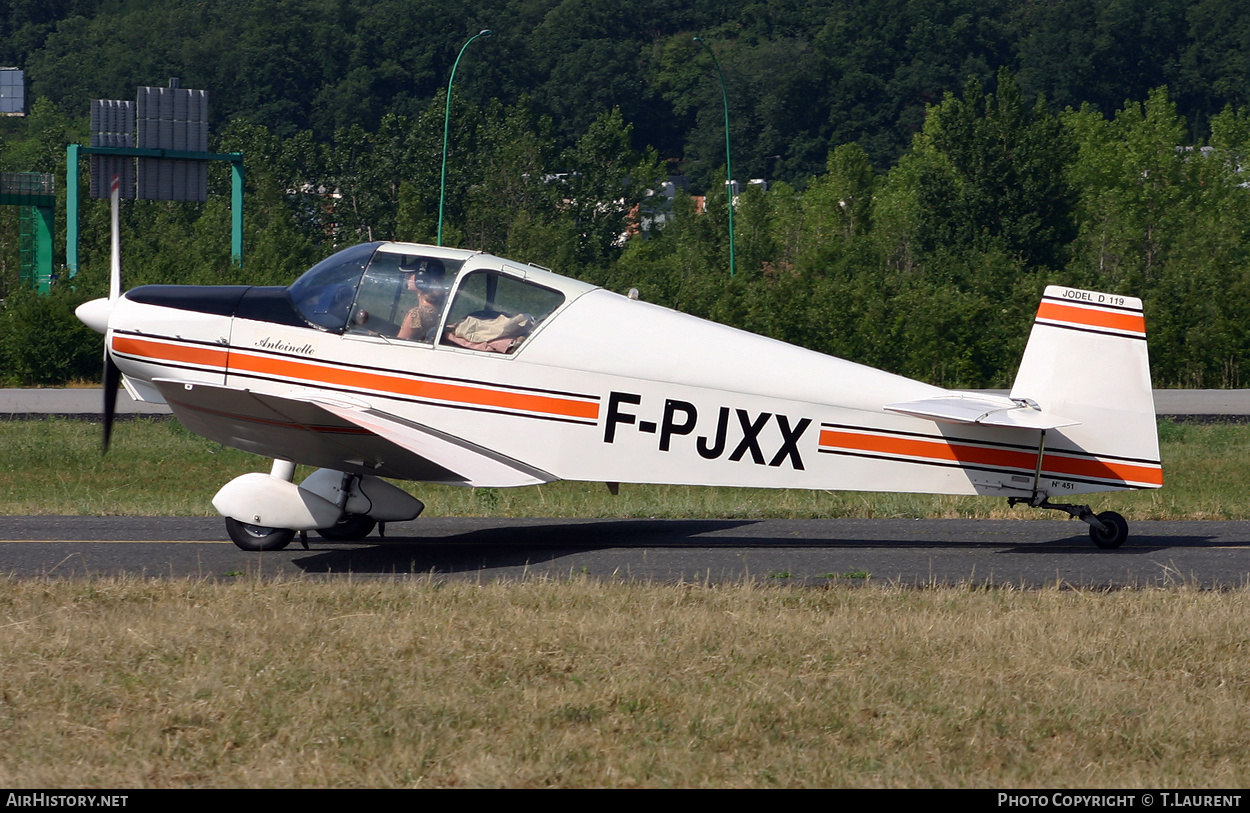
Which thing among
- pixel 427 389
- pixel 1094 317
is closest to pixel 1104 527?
pixel 1094 317

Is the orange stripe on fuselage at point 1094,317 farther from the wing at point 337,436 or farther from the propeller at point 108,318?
the propeller at point 108,318

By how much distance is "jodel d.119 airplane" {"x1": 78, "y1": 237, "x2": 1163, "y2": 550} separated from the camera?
380 inches

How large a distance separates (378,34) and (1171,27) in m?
63.8

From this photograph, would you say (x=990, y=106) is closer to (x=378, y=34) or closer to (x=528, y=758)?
(x=528, y=758)

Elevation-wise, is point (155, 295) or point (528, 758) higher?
point (155, 295)

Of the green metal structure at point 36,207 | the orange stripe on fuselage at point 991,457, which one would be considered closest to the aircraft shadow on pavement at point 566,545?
the orange stripe on fuselage at point 991,457

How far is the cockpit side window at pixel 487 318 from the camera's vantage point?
32.9 ft

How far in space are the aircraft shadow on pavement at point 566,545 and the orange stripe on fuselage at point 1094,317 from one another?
5.97ft

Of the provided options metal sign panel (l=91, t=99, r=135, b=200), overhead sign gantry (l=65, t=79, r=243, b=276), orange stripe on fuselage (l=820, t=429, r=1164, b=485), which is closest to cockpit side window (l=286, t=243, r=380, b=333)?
orange stripe on fuselage (l=820, t=429, r=1164, b=485)

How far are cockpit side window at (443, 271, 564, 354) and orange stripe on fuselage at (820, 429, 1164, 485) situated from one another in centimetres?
245

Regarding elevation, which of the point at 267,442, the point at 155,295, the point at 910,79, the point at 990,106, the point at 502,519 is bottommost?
the point at 502,519
